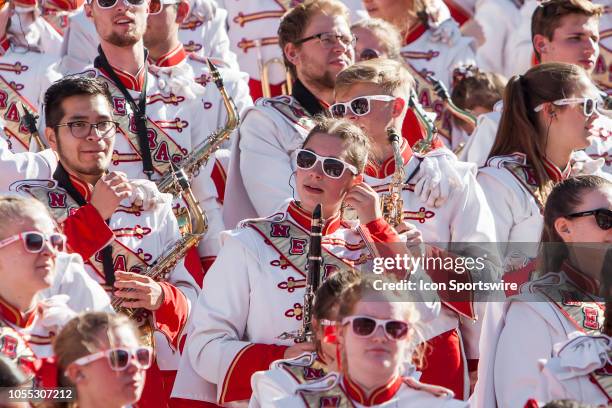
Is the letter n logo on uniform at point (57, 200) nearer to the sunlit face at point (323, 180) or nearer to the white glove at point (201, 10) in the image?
the sunlit face at point (323, 180)

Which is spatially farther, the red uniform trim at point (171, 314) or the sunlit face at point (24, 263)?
the red uniform trim at point (171, 314)

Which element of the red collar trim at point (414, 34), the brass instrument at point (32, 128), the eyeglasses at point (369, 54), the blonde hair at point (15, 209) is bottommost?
the blonde hair at point (15, 209)

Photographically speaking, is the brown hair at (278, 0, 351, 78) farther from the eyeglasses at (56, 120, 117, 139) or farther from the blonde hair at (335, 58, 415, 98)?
the eyeglasses at (56, 120, 117, 139)

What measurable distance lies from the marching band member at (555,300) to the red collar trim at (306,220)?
34.3 inches

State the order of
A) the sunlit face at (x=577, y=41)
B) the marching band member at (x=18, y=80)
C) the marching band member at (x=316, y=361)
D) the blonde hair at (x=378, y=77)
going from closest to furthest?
the marching band member at (x=316, y=361), the blonde hair at (x=378, y=77), the marching band member at (x=18, y=80), the sunlit face at (x=577, y=41)

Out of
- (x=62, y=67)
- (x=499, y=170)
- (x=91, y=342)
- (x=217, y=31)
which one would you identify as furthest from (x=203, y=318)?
(x=217, y=31)

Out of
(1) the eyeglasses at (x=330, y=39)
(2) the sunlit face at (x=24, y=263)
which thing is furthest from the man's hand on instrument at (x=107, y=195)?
(1) the eyeglasses at (x=330, y=39)

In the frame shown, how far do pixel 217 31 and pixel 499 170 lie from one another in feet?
10.5

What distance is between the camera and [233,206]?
9.77 m

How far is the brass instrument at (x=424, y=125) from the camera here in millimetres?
9742

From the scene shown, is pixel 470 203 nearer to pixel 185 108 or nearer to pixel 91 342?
pixel 185 108

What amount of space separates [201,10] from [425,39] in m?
1.75

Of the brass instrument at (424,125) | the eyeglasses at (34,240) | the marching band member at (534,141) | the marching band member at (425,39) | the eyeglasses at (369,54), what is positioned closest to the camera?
the eyeglasses at (34,240)

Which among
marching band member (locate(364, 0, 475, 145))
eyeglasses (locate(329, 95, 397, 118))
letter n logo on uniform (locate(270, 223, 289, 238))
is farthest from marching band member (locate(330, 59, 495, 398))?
marching band member (locate(364, 0, 475, 145))
